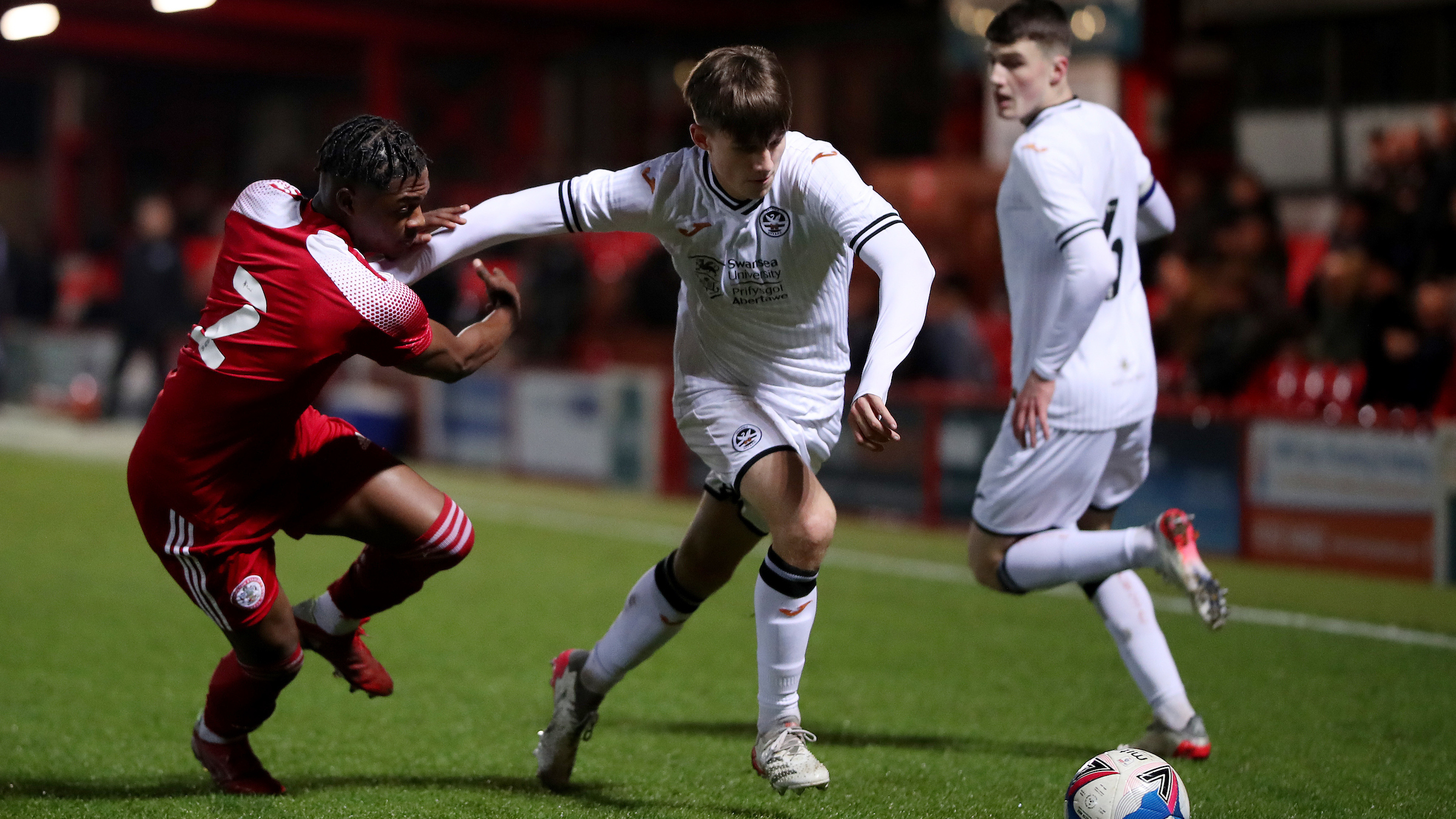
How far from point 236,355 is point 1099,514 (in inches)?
101

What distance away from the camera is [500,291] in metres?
3.99

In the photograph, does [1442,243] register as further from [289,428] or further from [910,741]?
[289,428]

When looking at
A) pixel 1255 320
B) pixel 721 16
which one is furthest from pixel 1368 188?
pixel 721 16

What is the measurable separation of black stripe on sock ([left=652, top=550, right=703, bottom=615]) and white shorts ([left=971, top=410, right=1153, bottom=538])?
36.2 inches

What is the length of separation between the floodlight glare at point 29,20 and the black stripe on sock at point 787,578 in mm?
19061

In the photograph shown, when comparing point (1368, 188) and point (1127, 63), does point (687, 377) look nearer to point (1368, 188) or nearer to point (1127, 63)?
point (1368, 188)

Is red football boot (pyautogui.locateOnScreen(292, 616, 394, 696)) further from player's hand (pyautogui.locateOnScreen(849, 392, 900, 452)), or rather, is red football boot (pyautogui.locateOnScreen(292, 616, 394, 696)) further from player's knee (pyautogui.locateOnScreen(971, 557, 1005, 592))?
player's knee (pyautogui.locateOnScreen(971, 557, 1005, 592))

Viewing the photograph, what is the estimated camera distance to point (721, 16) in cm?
2017

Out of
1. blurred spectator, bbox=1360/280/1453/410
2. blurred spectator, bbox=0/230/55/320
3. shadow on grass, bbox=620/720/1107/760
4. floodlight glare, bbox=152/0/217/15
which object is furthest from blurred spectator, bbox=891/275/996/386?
blurred spectator, bbox=0/230/55/320

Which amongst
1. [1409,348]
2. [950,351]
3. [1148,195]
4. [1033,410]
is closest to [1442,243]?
[1409,348]

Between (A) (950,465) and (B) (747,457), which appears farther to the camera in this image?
(A) (950,465)

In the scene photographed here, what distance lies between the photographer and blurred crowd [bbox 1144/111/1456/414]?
29.2 ft

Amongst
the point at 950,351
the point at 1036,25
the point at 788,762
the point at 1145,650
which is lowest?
the point at 950,351

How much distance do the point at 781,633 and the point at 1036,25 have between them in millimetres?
1947
